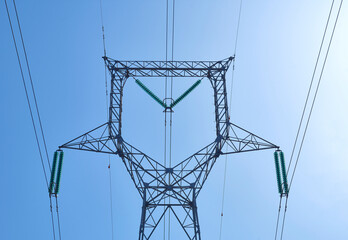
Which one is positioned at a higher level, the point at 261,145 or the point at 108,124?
the point at 108,124

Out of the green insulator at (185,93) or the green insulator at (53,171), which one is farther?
the green insulator at (185,93)

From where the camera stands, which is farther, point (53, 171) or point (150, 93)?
point (150, 93)

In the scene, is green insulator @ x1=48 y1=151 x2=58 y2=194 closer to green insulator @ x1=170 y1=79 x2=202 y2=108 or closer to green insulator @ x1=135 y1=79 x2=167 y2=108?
green insulator @ x1=135 y1=79 x2=167 y2=108

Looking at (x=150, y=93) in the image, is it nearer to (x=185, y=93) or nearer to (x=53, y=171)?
(x=185, y=93)

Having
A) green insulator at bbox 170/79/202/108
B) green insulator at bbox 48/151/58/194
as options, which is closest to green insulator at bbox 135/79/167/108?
green insulator at bbox 170/79/202/108

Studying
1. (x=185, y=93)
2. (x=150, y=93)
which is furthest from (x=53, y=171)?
(x=185, y=93)

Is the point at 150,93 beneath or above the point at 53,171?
above

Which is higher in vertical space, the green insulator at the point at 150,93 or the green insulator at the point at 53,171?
the green insulator at the point at 150,93

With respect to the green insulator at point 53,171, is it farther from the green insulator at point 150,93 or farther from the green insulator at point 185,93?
the green insulator at point 185,93

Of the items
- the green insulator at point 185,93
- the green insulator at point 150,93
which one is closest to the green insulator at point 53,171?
the green insulator at point 150,93

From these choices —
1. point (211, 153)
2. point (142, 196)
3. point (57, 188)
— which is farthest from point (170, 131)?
point (57, 188)

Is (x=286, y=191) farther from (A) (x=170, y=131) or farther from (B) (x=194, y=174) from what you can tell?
(A) (x=170, y=131)
